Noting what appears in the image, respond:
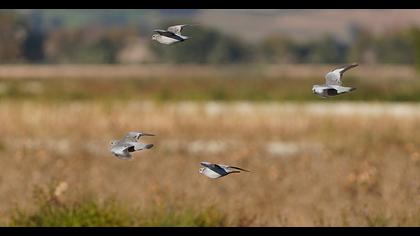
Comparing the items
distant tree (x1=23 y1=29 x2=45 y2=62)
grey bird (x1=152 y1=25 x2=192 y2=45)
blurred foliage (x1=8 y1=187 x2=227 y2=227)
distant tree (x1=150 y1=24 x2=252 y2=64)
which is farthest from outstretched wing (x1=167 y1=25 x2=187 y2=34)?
distant tree (x1=150 y1=24 x2=252 y2=64)

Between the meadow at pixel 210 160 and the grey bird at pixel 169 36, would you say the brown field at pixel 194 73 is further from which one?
the grey bird at pixel 169 36

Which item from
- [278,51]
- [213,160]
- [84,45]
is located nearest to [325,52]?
[278,51]

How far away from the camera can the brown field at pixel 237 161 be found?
8.88 m

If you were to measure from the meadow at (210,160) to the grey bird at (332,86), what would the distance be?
4.07 m

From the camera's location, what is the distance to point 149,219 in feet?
24.8

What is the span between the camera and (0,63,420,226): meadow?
781 centimetres

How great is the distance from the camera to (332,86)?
330cm

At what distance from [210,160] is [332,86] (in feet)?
30.0

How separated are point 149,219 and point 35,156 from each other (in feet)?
16.1

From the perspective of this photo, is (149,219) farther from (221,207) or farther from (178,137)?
(178,137)

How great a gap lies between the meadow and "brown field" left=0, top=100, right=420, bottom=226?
0.02m

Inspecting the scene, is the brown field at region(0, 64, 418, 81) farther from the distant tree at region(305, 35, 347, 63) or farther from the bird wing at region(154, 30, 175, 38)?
the bird wing at region(154, 30, 175, 38)
